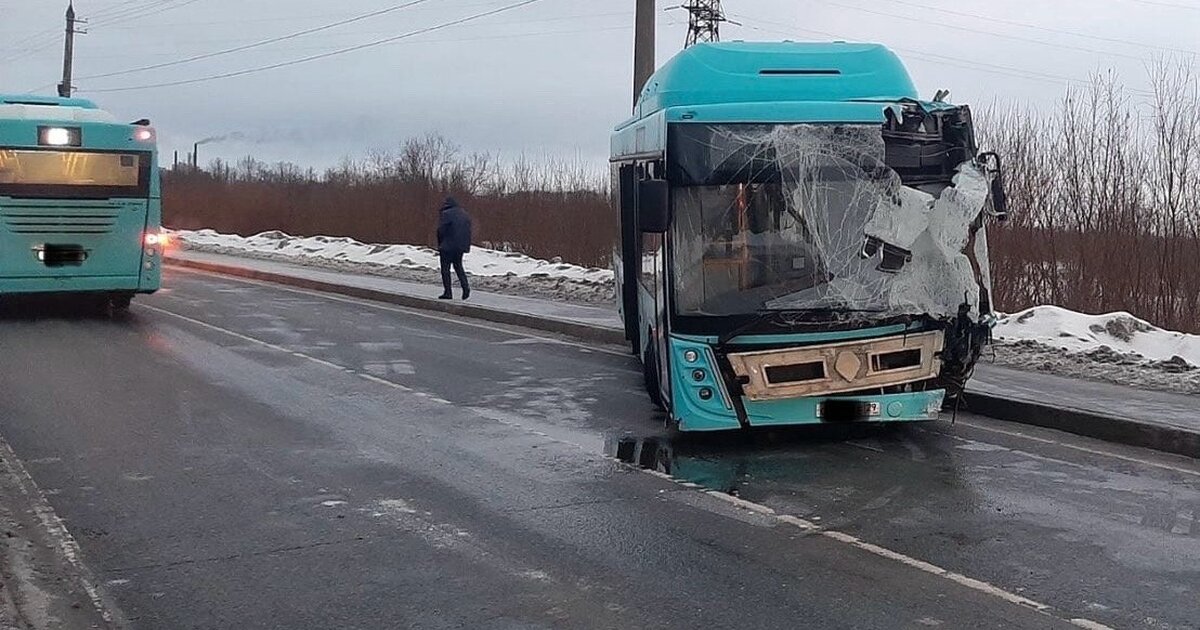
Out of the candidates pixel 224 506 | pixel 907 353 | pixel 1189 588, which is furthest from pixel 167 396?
pixel 1189 588

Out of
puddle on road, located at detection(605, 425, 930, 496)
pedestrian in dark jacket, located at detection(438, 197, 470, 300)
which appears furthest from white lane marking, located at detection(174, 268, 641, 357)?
puddle on road, located at detection(605, 425, 930, 496)

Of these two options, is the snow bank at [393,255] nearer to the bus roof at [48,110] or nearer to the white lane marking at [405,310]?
the white lane marking at [405,310]

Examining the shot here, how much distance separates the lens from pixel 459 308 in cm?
2119

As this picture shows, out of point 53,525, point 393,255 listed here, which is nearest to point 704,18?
point 393,255

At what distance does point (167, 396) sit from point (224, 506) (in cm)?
444

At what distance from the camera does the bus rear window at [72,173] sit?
58.5 ft

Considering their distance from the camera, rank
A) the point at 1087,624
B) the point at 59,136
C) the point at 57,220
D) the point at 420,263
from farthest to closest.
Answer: the point at 420,263
the point at 57,220
the point at 59,136
the point at 1087,624

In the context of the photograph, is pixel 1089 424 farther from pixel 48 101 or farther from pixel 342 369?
pixel 48 101

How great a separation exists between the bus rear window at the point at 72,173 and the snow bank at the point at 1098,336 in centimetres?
1279

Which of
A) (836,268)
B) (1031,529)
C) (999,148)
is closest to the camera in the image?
(1031,529)

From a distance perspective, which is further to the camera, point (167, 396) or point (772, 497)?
point (167, 396)

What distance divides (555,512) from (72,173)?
1354 centimetres

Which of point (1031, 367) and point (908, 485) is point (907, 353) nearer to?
point (908, 485)

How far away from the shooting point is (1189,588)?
6023mm
